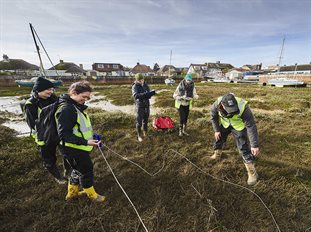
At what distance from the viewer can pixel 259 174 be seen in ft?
10.4

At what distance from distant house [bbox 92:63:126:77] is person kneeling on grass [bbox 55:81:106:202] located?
60305 millimetres

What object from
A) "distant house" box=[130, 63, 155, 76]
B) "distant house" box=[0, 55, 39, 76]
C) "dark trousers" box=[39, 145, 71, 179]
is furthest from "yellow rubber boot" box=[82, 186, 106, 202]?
"distant house" box=[130, 63, 155, 76]

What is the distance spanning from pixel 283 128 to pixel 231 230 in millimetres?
5378

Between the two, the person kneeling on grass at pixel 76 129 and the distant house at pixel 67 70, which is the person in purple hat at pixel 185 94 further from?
the distant house at pixel 67 70

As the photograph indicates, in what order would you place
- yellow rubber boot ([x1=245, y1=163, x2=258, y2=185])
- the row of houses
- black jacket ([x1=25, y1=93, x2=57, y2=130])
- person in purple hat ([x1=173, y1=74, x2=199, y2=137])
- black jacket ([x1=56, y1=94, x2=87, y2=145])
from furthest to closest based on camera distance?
1. the row of houses
2. person in purple hat ([x1=173, y1=74, x2=199, y2=137])
3. yellow rubber boot ([x1=245, y1=163, x2=258, y2=185])
4. black jacket ([x1=25, y1=93, x2=57, y2=130])
5. black jacket ([x1=56, y1=94, x2=87, y2=145])

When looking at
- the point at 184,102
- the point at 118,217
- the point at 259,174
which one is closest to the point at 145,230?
the point at 118,217

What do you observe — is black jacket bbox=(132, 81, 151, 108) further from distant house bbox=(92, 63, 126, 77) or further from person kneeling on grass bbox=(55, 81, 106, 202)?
distant house bbox=(92, 63, 126, 77)

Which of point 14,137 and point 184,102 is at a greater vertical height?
point 184,102

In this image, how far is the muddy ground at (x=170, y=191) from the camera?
219cm

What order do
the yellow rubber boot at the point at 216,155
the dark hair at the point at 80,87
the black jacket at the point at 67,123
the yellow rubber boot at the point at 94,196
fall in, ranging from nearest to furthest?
the black jacket at the point at 67,123 < the dark hair at the point at 80,87 < the yellow rubber boot at the point at 94,196 < the yellow rubber boot at the point at 216,155

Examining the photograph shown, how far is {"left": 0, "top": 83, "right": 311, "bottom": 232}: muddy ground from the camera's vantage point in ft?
7.20

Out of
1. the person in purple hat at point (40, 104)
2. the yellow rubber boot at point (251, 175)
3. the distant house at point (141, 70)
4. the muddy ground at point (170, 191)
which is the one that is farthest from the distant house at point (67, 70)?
the yellow rubber boot at point (251, 175)

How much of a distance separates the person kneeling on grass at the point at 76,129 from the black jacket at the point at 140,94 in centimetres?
205

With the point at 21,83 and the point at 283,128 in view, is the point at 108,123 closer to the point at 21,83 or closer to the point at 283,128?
the point at 283,128
